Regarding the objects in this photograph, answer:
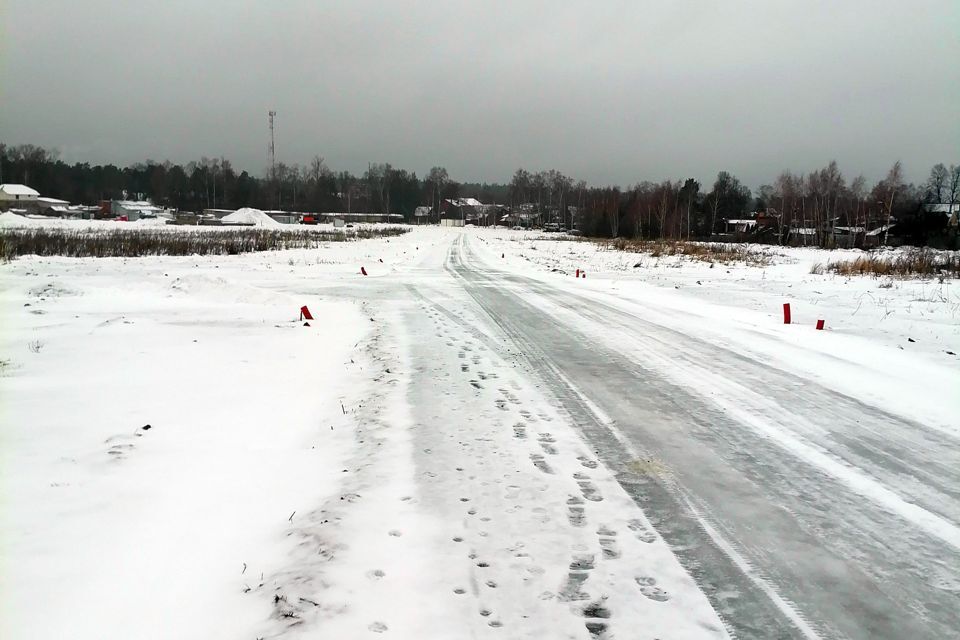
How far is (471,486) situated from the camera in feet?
14.2

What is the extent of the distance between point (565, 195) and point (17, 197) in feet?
397

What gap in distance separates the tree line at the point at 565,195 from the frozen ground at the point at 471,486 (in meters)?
59.9

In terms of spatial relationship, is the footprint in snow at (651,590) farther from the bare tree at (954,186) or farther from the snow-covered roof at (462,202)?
the snow-covered roof at (462,202)

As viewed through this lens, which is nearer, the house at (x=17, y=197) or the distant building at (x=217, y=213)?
the house at (x=17, y=197)

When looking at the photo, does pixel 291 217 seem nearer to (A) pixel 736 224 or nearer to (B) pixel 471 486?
(A) pixel 736 224

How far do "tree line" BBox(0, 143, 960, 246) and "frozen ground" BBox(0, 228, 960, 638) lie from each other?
59862mm

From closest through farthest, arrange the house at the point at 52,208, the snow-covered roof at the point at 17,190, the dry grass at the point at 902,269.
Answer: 1. the dry grass at the point at 902,269
2. the house at the point at 52,208
3. the snow-covered roof at the point at 17,190

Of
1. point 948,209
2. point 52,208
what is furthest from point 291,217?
point 948,209

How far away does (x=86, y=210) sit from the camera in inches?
4520

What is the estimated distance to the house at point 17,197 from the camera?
10569 cm

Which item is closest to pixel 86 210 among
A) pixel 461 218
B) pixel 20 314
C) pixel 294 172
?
pixel 294 172

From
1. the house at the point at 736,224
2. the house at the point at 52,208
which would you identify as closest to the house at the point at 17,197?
the house at the point at 52,208

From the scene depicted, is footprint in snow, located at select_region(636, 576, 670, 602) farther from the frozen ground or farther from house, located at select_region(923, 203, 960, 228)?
house, located at select_region(923, 203, 960, 228)

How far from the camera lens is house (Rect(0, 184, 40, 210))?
347 feet
